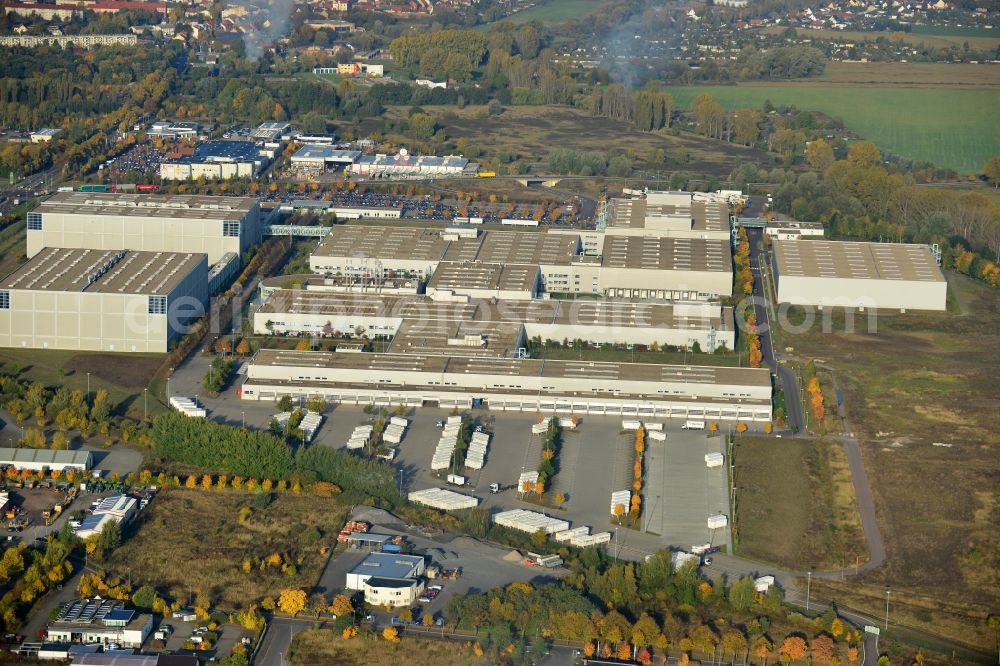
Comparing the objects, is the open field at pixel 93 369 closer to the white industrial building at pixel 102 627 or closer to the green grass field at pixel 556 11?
the white industrial building at pixel 102 627

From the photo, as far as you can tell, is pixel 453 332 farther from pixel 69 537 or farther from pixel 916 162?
pixel 916 162

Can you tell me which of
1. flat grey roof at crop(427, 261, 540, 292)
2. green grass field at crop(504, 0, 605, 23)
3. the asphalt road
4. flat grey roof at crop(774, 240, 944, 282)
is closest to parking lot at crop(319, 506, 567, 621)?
the asphalt road

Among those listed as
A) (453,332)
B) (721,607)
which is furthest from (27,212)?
(721,607)

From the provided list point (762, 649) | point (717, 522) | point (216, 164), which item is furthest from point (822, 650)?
point (216, 164)

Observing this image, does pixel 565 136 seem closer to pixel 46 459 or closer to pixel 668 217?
pixel 668 217

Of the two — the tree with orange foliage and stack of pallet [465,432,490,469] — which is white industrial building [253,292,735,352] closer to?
stack of pallet [465,432,490,469]

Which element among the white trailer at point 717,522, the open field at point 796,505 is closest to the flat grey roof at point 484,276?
the open field at point 796,505
